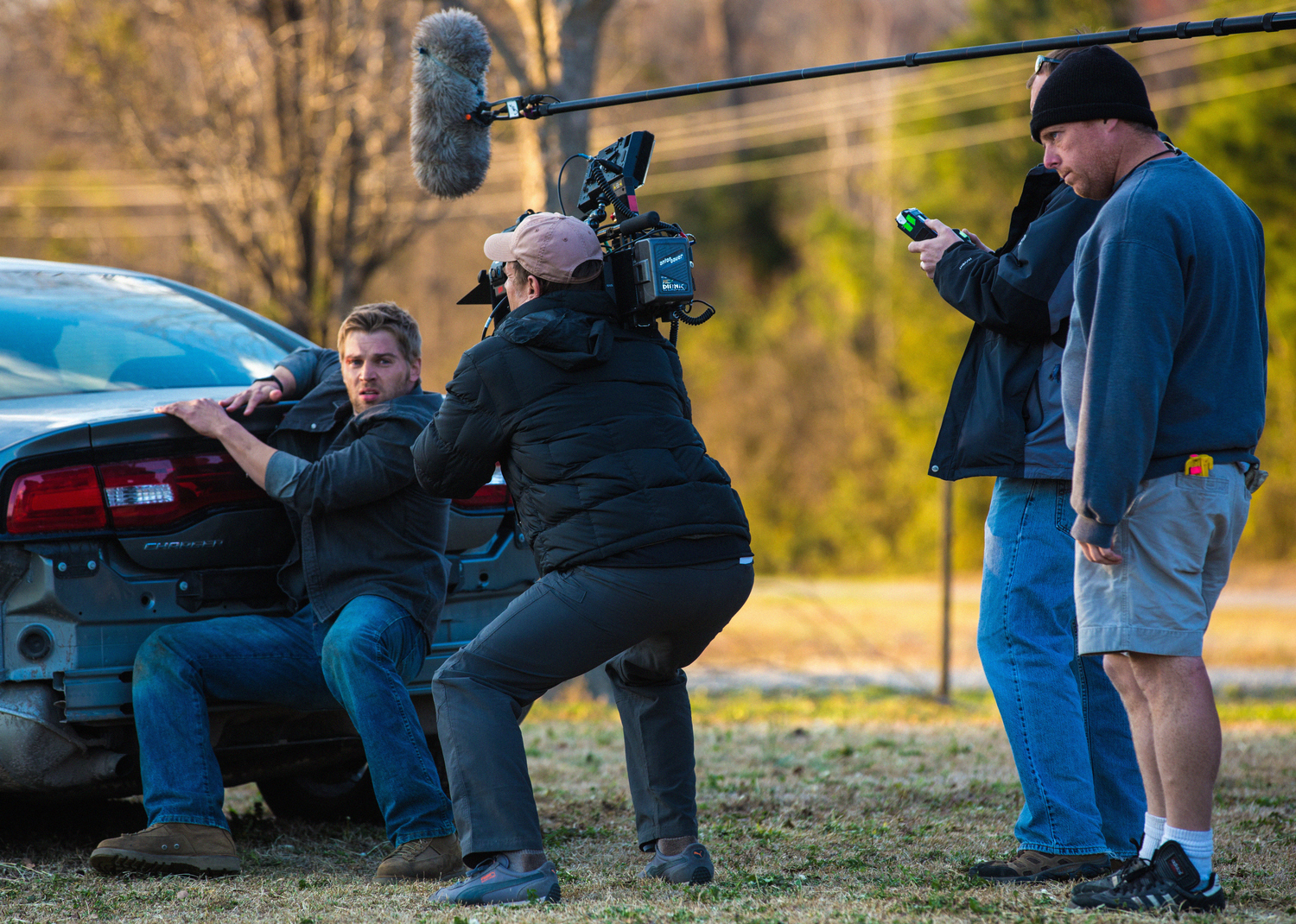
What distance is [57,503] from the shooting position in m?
3.78

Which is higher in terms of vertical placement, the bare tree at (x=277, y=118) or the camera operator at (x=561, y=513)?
the bare tree at (x=277, y=118)

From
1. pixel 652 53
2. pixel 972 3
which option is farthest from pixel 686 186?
pixel 972 3

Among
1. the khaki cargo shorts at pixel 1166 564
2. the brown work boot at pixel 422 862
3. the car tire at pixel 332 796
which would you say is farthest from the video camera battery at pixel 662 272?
the car tire at pixel 332 796

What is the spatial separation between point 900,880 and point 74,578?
2.32 metres

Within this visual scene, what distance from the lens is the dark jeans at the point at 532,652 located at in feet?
11.3

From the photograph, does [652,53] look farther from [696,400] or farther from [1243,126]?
[1243,126]

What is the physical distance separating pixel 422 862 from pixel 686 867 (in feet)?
2.38

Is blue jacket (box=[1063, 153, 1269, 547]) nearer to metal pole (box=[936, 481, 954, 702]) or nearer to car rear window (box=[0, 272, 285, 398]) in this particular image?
car rear window (box=[0, 272, 285, 398])

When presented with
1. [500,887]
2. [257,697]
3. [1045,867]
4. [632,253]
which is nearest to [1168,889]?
[1045,867]

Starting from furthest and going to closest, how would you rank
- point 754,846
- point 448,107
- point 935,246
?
1. point 448,107
2. point 754,846
3. point 935,246

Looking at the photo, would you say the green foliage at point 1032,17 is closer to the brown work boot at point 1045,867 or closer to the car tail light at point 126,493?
the car tail light at point 126,493

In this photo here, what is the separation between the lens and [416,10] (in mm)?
12602

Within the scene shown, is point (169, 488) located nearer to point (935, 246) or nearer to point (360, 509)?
point (360, 509)

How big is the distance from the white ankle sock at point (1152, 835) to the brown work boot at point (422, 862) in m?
1.76
